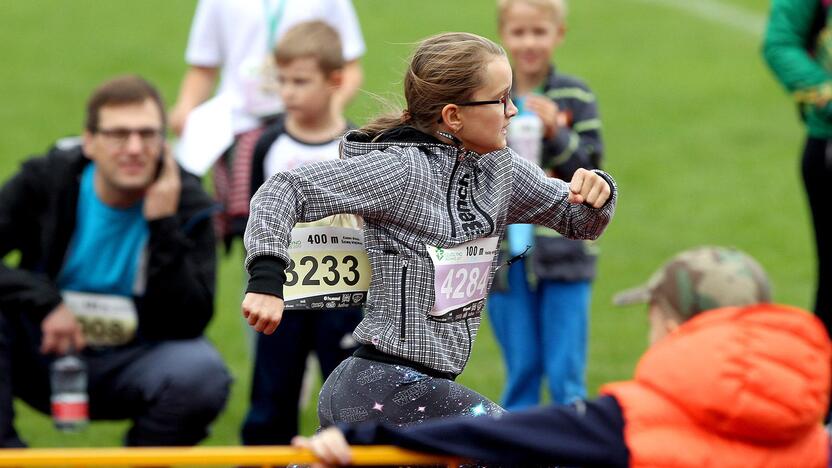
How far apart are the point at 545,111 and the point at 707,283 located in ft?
7.03

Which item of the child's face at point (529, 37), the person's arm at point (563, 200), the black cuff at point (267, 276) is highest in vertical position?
the child's face at point (529, 37)

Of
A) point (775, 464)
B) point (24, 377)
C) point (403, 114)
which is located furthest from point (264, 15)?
point (775, 464)

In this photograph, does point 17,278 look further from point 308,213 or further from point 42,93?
point 42,93

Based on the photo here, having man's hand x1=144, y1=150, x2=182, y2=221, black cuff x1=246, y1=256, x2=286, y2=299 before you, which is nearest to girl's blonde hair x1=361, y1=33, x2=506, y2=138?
black cuff x1=246, y1=256, x2=286, y2=299

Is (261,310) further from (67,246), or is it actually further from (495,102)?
(67,246)

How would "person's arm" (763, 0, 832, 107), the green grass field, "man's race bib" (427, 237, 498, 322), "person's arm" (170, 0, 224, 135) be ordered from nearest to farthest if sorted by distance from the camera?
"man's race bib" (427, 237, 498, 322), "person's arm" (763, 0, 832, 107), "person's arm" (170, 0, 224, 135), the green grass field

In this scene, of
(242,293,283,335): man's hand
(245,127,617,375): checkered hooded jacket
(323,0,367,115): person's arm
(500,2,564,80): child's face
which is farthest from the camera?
(323,0,367,115): person's arm

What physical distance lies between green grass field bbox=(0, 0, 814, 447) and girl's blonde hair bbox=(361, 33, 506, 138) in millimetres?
3187

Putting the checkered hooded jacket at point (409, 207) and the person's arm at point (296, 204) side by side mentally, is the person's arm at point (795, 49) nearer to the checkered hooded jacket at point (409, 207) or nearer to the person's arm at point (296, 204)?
the checkered hooded jacket at point (409, 207)

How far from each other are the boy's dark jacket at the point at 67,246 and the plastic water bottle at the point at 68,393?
0.71 ft

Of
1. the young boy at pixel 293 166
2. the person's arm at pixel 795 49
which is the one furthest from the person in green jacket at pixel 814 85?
the young boy at pixel 293 166

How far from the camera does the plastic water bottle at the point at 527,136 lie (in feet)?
19.3

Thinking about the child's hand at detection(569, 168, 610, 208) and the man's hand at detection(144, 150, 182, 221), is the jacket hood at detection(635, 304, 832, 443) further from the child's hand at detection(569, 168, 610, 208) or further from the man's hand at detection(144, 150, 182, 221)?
the man's hand at detection(144, 150, 182, 221)

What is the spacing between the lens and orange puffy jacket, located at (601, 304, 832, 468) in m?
3.05
